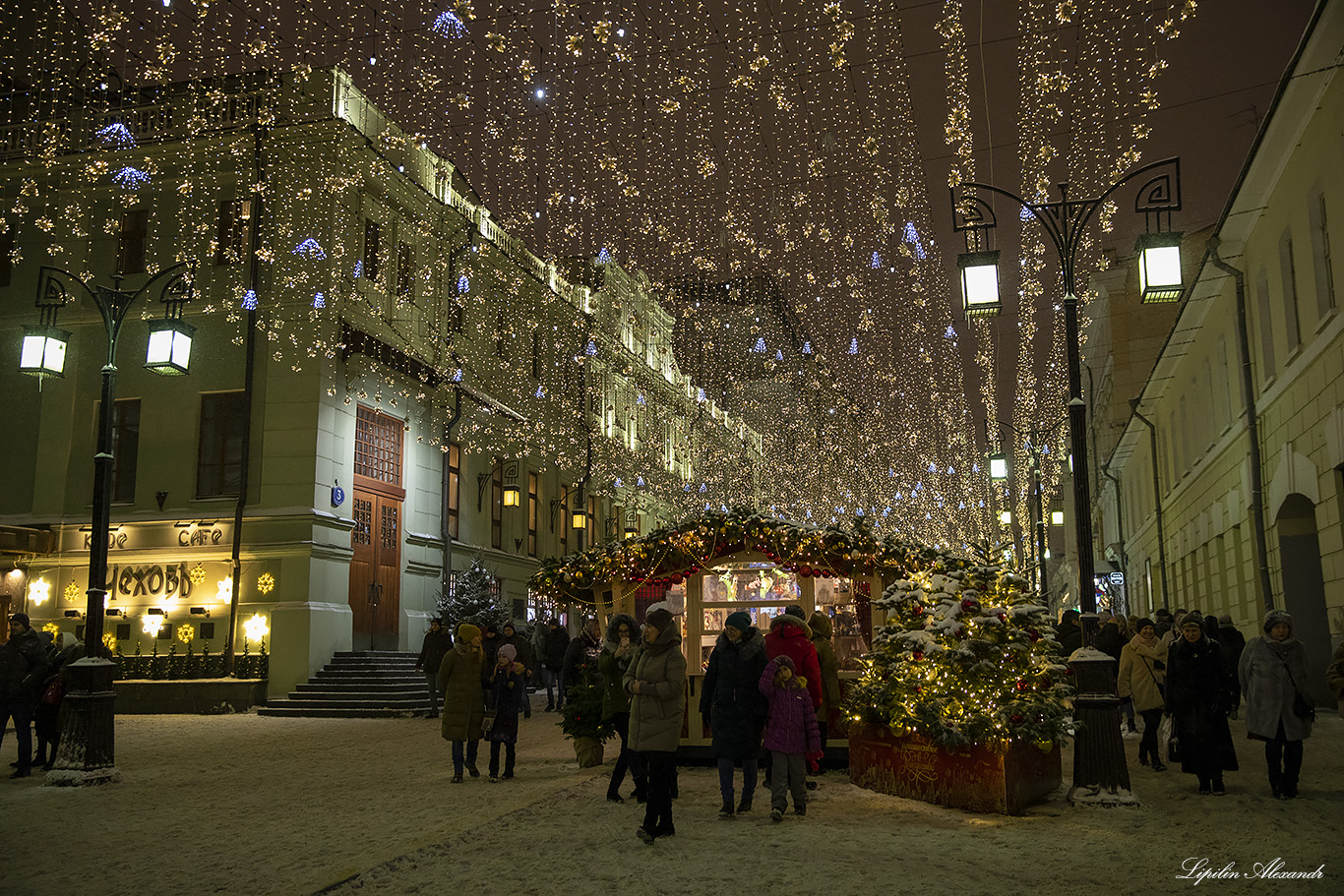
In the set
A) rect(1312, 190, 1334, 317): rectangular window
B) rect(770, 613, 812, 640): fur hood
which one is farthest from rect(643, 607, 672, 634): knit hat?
rect(1312, 190, 1334, 317): rectangular window

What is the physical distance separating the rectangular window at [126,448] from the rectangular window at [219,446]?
1.60 meters

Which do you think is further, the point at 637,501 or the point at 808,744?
the point at 637,501

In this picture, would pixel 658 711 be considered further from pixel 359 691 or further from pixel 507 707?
pixel 359 691

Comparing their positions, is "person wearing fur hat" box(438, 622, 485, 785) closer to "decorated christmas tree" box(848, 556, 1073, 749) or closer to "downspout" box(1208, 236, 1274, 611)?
"decorated christmas tree" box(848, 556, 1073, 749)

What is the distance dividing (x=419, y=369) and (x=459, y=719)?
640 inches

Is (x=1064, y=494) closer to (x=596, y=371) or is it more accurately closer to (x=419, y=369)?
(x=596, y=371)

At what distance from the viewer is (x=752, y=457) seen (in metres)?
64.1

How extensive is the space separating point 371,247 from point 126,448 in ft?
23.7

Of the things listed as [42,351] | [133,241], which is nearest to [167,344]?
[42,351]

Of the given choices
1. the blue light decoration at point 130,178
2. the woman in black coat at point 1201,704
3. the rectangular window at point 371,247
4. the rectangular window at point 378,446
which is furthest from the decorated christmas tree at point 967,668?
the blue light decoration at point 130,178

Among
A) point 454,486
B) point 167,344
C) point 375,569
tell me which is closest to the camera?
point 167,344

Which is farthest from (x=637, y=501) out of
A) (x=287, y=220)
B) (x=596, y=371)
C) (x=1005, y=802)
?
(x=1005, y=802)

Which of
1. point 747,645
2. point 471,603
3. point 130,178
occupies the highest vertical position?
point 130,178

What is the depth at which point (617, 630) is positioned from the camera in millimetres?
11492
